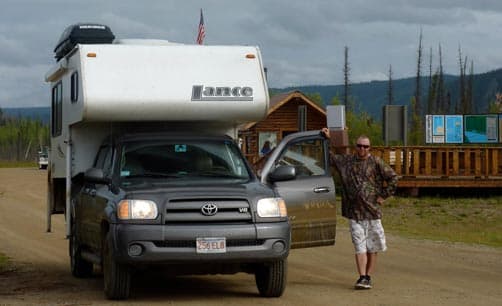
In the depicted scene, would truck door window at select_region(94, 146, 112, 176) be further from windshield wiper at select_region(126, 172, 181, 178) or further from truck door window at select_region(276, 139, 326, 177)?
truck door window at select_region(276, 139, 326, 177)

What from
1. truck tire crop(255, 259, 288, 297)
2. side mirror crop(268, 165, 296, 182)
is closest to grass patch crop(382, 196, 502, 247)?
side mirror crop(268, 165, 296, 182)

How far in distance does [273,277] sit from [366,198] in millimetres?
1664

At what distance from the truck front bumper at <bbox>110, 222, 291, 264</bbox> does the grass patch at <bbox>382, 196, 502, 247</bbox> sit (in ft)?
31.9

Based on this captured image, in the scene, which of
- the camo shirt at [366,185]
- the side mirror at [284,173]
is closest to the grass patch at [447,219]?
the camo shirt at [366,185]

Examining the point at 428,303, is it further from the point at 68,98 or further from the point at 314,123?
the point at 314,123

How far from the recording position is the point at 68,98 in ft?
44.6

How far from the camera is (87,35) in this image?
1409cm

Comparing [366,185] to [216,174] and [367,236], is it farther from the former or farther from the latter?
[216,174]

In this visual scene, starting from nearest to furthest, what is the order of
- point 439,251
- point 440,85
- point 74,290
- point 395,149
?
point 74,290
point 439,251
point 395,149
point 440,85

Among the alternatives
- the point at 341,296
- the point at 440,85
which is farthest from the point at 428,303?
the point at 440,85

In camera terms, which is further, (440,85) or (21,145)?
(21,145)

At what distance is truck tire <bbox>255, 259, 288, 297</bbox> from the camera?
36.3 ft

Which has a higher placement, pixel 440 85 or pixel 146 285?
pixel 440 85

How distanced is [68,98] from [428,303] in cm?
551
